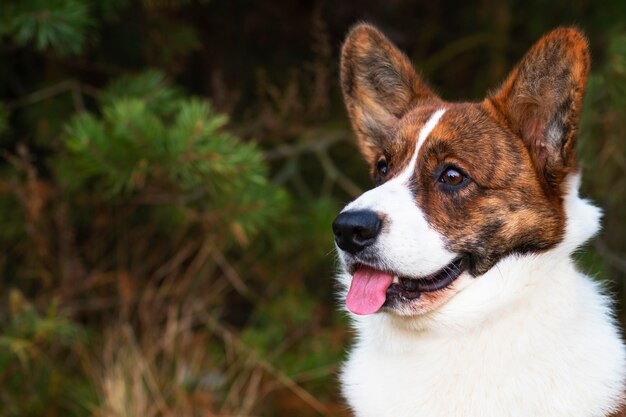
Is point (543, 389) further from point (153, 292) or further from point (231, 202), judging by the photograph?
point (153, 292)

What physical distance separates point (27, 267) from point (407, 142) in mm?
3126

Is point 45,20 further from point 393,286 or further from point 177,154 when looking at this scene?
point 393,286

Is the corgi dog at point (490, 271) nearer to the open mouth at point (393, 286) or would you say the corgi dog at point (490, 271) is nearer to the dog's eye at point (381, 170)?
the open mouth at point (393, 286)

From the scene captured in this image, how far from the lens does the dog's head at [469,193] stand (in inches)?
137

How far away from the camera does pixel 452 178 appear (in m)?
3.70

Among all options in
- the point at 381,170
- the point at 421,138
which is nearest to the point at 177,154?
the point at 381,170

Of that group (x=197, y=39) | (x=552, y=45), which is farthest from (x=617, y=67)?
(x=197, y=39)

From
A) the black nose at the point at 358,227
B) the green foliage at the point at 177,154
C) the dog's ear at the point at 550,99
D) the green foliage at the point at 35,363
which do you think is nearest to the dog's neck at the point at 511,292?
the dog's ear at the point at 550,99

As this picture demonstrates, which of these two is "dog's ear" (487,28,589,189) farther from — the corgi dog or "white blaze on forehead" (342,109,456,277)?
"white blaze on forehead" (342,109,456,277)

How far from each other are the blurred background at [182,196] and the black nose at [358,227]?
1.52 metres

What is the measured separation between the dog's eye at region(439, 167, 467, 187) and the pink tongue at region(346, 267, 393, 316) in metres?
0.44

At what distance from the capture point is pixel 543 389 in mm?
3430

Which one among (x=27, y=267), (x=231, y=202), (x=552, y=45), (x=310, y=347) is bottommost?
(x=310, y=347)

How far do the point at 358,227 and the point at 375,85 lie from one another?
116 centimetres
